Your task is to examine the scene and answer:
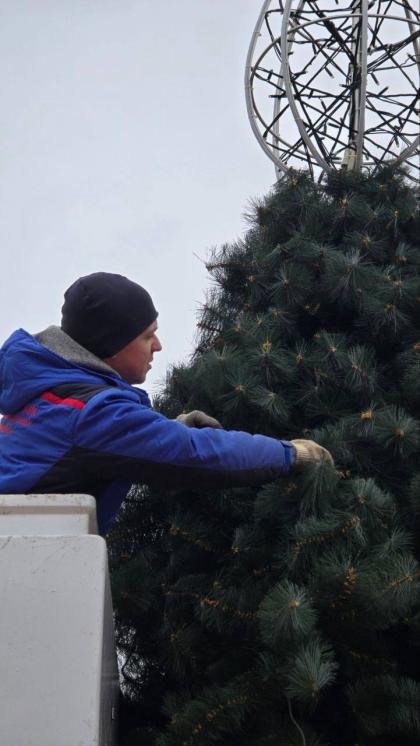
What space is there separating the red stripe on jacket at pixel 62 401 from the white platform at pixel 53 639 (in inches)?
16.0

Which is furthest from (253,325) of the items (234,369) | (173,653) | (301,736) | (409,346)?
(301,736)

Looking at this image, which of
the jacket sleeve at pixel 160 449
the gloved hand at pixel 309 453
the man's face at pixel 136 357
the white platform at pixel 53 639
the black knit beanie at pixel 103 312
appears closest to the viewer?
the white platform at pixel 53 639

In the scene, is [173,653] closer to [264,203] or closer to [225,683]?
[225,683]

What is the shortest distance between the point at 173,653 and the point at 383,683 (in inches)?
28.1

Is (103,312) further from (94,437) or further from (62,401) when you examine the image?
(94,437)

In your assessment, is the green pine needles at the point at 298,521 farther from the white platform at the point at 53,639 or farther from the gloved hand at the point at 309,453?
the white platform at the point at 53,639

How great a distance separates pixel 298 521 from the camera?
3232 mm

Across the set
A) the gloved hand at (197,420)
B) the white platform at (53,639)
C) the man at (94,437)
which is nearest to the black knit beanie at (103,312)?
the man at (94,437)

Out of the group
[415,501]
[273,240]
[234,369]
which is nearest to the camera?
[415,501]

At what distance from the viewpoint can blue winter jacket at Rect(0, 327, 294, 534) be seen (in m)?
3.04

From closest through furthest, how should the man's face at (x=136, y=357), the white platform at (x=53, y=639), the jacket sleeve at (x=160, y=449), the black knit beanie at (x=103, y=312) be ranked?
the white platform at (x=53, y=639)
the jacket sleeve at (x=160, y=449)
the black knit beanie at (x=103, y=312)
the man's face at (x=136, y=357)

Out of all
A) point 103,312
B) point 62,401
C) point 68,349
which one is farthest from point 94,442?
point 103,312

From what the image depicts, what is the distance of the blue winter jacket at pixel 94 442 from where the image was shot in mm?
3043

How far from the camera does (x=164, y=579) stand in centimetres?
361
